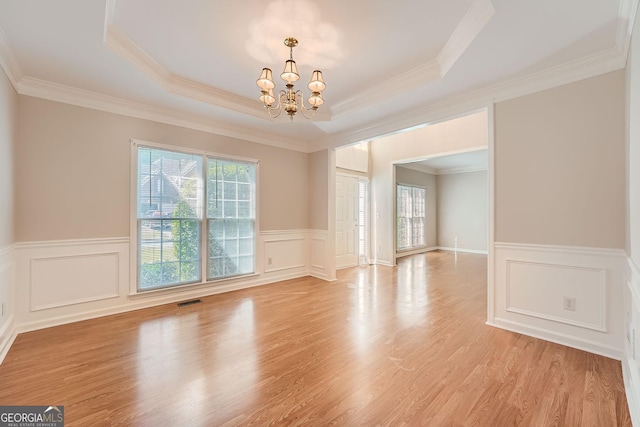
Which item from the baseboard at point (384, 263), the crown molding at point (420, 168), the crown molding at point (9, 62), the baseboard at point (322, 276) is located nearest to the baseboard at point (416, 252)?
the baseboard at point (384, 263)

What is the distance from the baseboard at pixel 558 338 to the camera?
237 centimetres

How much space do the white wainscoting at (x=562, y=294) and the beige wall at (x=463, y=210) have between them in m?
6.15

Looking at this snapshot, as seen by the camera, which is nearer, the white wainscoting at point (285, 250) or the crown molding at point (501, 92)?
the crown molding at point (501, 92)

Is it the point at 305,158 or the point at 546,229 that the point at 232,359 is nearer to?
the point at 546,229

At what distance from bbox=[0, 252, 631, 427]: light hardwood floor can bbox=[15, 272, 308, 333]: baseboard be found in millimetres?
124

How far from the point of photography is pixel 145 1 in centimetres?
206

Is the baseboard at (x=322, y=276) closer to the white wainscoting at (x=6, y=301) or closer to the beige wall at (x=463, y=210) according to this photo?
the white wainscoting at (x=6, y=301)

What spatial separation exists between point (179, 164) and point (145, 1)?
2191 mm

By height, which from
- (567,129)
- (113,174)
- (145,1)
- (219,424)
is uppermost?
(145,1)

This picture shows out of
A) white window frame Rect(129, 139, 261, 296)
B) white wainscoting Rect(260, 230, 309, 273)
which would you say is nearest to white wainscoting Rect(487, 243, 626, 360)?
white wainscoting Rect(260, 230, 309, 273)

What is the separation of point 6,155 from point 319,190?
4.06m

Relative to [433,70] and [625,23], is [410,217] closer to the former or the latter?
[433,70]

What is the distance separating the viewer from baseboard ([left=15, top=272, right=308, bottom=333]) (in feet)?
9.79

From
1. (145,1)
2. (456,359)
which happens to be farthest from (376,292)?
(145,1)
